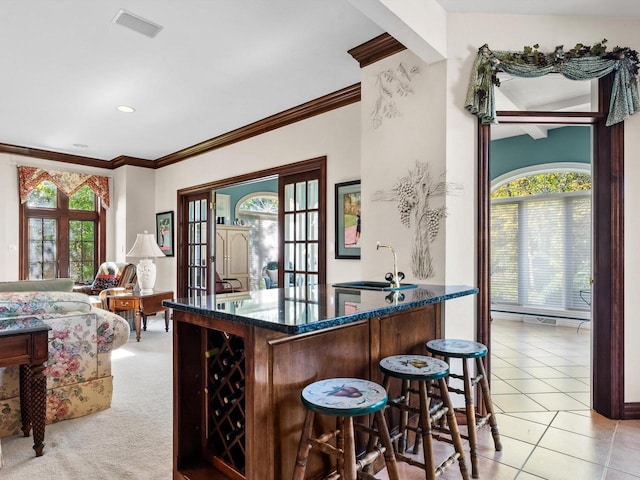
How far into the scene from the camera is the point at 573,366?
389 centimetres

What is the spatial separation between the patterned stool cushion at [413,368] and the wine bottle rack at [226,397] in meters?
0.68

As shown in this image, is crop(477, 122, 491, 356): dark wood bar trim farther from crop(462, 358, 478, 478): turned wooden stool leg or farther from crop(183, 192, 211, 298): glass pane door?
crop(183, 192, 211, 298): glass pane door

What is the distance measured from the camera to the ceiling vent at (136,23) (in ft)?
8.63

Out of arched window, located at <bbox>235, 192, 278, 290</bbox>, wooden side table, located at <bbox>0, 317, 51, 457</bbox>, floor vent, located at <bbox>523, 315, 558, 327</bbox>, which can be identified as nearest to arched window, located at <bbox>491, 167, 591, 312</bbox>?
floor vent, located at <bbox>523, 315, 558, 327</bbox>

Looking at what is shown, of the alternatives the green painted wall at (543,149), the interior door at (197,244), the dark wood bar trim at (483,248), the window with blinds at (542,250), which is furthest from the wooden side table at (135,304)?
the window with blinds at (542,250)

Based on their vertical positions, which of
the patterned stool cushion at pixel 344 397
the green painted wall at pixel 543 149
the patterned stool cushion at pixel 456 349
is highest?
the green painted wall at pixel 543 149

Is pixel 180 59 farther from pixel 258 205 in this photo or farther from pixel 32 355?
pixel 258 205

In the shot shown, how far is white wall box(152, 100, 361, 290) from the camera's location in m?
3.86

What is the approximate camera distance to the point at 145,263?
523cm

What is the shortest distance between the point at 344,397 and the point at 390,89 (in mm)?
2301

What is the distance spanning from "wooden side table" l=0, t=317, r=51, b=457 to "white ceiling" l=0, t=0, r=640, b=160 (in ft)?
Answer: 6.55

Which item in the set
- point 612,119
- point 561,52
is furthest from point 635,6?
point 612,119

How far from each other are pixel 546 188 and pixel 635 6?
3696 mm

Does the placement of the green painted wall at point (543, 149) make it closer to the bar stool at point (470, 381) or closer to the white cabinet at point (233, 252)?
the bar stool at point (470, 381)
